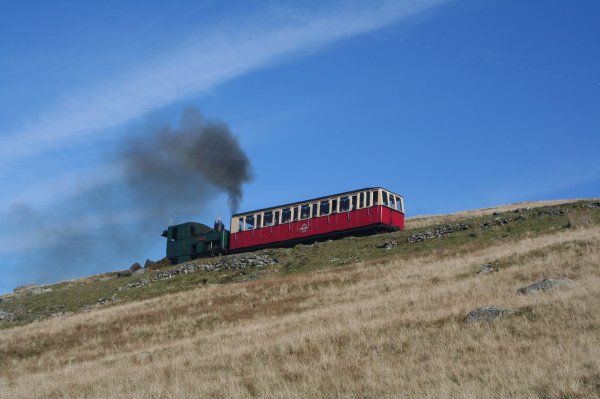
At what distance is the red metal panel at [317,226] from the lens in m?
40.4

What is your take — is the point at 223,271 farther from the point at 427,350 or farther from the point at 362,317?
the point at 427,350

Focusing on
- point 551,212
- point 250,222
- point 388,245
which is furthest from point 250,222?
point 551,212

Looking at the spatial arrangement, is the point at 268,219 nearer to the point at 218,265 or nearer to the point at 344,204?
the point at 218,265

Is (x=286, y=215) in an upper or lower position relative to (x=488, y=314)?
upper

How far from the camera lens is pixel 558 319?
14031mm

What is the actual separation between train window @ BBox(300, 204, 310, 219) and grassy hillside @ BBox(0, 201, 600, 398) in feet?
14.2

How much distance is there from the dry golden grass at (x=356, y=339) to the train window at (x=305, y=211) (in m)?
12.3

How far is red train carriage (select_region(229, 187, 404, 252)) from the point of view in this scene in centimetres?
4041

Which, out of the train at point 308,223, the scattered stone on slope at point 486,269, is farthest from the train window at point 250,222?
the scattered stone on slope at point 486,269

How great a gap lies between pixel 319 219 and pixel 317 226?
486 millimetres

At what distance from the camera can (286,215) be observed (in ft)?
144

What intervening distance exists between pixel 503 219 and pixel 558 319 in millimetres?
25251

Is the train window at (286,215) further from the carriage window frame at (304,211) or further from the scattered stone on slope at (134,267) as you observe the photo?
the scattered stone on slope at (134,267)

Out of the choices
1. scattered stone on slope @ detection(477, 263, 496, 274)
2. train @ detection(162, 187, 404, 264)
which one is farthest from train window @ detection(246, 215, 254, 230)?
scattered stone on slope @ detection(477, 263, 496, 274)
